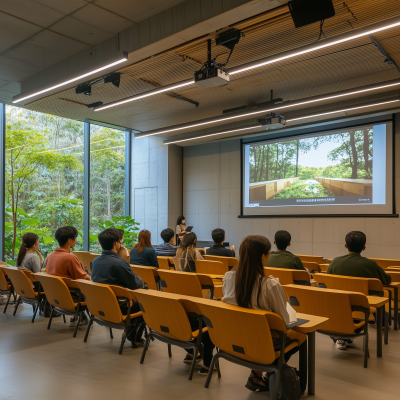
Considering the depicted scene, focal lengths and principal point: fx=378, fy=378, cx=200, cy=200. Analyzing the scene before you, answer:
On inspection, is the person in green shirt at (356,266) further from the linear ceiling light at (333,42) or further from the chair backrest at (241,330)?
the linear ceiling light at (333,42)

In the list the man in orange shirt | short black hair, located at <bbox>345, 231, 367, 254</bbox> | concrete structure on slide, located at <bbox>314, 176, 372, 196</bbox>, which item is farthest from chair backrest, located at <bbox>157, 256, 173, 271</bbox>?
concrete structure on slide, located at <bbox>314, 176, 372, 196</bbox>

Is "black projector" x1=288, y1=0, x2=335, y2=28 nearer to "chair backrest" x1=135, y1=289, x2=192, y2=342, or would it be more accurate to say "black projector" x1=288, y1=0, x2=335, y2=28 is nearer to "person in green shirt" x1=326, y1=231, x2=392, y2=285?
"person in green shirt" x1=326, y1=231, x2=392, y2=285

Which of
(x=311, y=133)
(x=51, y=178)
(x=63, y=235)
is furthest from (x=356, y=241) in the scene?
(x=51, y=178)

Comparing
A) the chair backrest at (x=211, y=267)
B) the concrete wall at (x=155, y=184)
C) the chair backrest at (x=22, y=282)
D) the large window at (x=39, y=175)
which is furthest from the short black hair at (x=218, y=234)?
the concrete wall at (x=155, y=184)

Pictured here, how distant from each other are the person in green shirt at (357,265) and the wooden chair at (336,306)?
71cm

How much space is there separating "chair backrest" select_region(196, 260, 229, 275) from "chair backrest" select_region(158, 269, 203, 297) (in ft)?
2.91

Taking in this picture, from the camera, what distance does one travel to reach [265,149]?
974cm

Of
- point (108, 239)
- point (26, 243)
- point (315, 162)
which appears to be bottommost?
point (26, 243)

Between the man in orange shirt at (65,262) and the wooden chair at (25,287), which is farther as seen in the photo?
the wooden chair at (25,287)

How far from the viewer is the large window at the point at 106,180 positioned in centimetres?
1013

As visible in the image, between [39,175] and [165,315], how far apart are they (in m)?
7.03

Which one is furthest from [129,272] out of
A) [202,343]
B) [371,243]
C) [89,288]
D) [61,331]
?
[371,243]

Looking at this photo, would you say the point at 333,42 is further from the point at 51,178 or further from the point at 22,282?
the point at 51,178

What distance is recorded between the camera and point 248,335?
235cm
